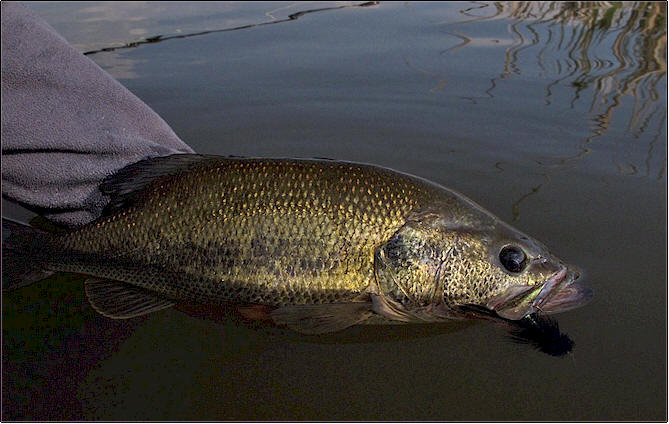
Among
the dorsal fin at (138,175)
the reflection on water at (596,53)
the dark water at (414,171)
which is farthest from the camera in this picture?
the reflection on water at (596,53)

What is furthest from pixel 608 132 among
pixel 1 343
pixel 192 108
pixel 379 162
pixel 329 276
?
pixel 1 343

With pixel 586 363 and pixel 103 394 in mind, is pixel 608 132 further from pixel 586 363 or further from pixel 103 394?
pixel 103 394

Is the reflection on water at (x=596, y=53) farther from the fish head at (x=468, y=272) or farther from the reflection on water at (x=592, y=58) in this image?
the fish head at (x=468, y=272)

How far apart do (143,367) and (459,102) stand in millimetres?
4039

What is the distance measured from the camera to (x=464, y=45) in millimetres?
7430

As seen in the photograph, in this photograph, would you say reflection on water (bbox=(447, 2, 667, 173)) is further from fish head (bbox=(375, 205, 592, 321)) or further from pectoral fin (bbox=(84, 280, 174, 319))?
pectoral fin (bbox=(84, 280, 174, 319))

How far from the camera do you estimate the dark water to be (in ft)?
8.66

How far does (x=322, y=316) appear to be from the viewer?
2.68 metres

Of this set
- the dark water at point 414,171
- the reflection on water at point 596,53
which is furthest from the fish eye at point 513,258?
the reflection on water at point 596,53

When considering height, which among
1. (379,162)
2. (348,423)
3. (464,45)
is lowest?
(348,423)

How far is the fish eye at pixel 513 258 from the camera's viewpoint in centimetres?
269

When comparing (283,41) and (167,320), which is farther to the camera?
(283,41)

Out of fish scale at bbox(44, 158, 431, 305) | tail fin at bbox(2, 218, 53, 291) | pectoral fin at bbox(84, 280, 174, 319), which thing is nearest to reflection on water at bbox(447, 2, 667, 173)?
fish scale at bbox(44, 158, 431, 305)

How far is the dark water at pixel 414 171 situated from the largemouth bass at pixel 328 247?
0.27m
